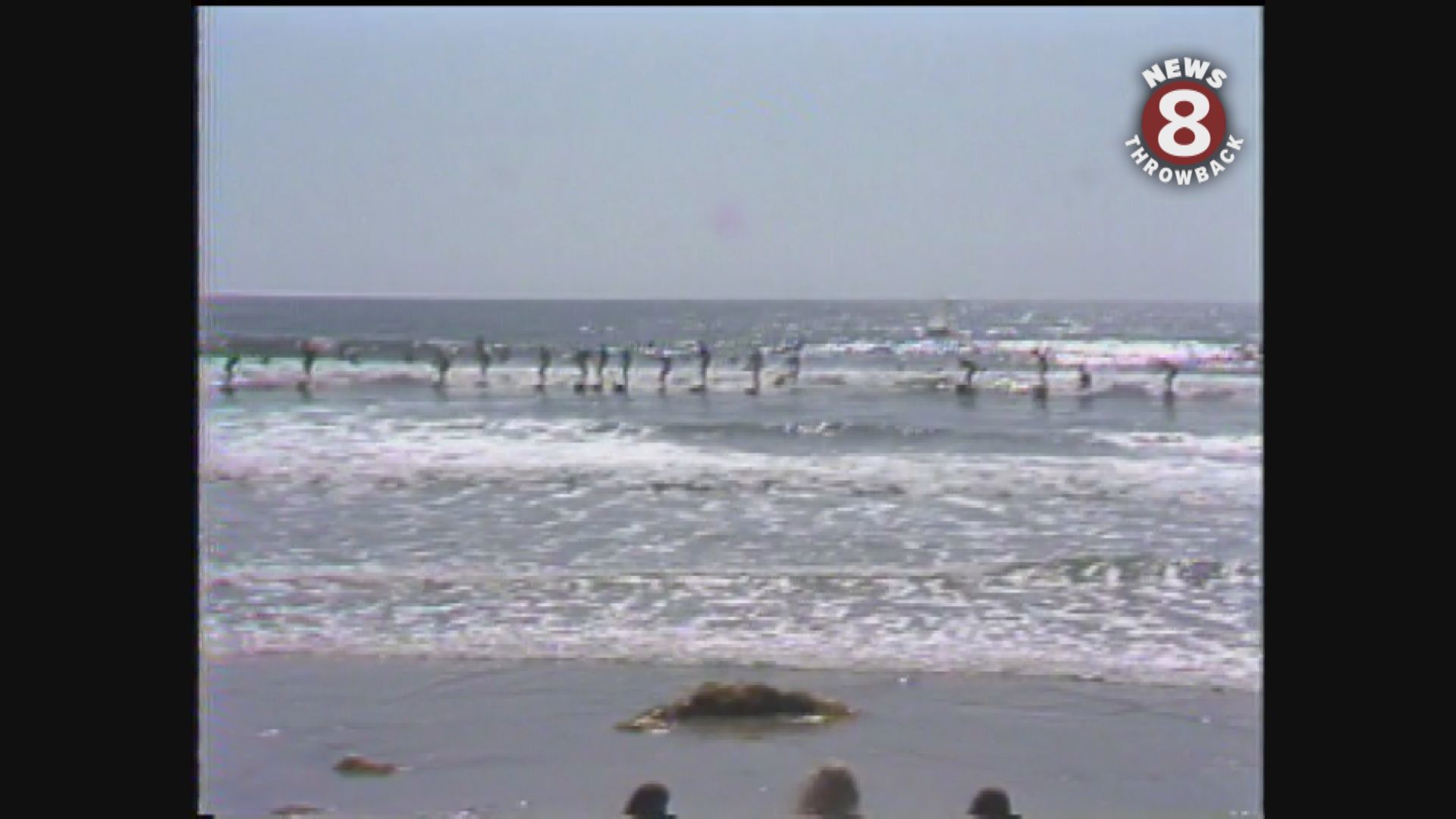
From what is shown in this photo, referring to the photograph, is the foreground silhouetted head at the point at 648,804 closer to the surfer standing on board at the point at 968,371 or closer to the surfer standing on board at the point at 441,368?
the surfer standing on board at the point at 968,371

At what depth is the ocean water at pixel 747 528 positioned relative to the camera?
7492 mm

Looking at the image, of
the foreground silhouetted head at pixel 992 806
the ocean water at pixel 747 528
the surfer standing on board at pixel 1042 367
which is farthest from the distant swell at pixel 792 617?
the surfer standing on board at pixel 1042 367

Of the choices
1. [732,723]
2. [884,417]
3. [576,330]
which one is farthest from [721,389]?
[576,330]

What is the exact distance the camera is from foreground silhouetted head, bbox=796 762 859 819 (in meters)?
4.64

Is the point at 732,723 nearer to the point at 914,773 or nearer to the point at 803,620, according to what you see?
the point at 914,773

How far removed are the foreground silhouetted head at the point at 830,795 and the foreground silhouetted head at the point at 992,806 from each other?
0.40 meters

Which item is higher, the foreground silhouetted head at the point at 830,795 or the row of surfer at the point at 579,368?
the row of surfer at the point at 579,368

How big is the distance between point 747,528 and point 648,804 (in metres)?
6.69

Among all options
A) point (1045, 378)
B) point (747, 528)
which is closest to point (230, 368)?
point (1045, 378)

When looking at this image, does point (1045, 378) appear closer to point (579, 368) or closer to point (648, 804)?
point (579, 368)

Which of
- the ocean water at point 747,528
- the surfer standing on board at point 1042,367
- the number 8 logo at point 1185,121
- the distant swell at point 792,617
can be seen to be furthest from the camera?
the surfer standing on board at point 1042,367

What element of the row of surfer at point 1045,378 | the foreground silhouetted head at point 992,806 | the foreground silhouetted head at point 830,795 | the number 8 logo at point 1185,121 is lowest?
the foreground silhouetted head at point 992,806

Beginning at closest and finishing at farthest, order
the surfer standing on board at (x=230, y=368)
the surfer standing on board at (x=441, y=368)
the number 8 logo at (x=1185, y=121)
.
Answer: the number 8 logo at (x=1185, y=121) < the surfer standing on board at (x=230, y=368) < the surfer standing on board at (x=441, y=368)

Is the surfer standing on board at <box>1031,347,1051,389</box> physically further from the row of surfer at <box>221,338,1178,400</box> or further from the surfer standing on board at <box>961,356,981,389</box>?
the surfer standing on board at <box>961,356,981,389</box>
